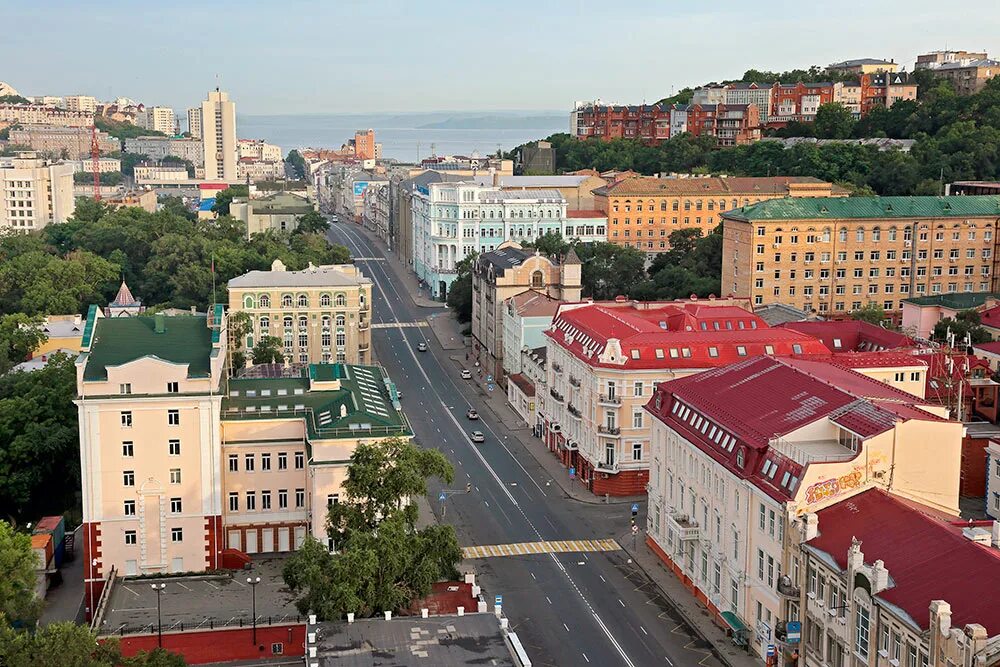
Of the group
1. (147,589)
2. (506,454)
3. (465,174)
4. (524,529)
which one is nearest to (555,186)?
(465,174)

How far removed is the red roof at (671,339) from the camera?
71062 millimetres

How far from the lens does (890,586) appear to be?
3947 centimetres

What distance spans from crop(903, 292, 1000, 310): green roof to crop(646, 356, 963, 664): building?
1461 inches

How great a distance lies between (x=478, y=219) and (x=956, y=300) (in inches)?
2391

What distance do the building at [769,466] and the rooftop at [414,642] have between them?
38.5 ft

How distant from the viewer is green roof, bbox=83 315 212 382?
58000 mm

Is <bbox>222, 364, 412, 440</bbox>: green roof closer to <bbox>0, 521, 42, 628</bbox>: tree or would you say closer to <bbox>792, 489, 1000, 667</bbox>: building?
<bbox>0, 521, 42, 628</bbox>: tree

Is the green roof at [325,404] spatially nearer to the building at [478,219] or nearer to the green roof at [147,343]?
the green roof at [147,343]

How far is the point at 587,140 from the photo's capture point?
194 m

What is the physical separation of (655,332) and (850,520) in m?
30.0

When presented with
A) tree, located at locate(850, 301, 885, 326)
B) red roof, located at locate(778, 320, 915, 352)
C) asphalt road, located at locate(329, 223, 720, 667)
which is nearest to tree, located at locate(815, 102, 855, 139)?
tree, located at locate(850, 301, 885, 326)

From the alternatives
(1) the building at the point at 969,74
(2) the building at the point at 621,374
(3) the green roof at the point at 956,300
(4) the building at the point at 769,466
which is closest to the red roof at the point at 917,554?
(4) the building at the point at 769,466

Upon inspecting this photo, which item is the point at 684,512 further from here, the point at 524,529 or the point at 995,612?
the point at 995,612

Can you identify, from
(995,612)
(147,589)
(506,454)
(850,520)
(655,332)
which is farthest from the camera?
(506,454)
